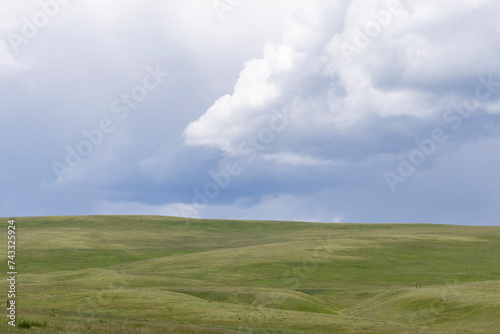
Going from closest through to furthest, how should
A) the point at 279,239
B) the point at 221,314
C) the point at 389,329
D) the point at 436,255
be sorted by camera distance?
the point at 389,329, the point at 221,314, the point at 436,255, the point at 279,239

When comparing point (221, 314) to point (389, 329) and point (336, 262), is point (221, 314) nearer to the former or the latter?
point (389, 329)

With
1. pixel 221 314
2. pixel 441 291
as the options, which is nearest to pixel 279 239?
pixel 441 291

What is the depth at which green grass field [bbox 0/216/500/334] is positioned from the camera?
50.5 metres

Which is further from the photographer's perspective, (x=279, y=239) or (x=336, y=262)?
(x=279, y=239)

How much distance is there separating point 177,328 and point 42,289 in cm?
4326

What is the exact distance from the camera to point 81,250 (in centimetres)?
15188

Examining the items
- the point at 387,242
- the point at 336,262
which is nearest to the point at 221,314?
the point at 336,262

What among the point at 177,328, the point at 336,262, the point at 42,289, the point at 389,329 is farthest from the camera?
the point at 336,262

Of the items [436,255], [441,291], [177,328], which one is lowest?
[177,328]

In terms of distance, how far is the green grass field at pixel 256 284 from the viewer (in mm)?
50469

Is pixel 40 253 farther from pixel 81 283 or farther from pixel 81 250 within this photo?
pixel 81 283

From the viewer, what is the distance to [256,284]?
326 ft

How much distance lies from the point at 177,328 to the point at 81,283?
54.3m

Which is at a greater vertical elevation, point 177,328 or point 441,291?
point 441,291
